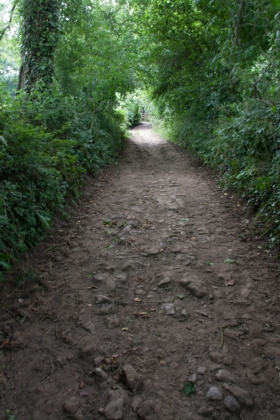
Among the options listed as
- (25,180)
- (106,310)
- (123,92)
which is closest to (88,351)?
(106,310)

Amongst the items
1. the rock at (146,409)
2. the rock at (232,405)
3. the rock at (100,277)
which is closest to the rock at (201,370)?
the rock at (232,405)

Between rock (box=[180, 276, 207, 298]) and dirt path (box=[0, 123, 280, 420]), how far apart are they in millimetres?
12

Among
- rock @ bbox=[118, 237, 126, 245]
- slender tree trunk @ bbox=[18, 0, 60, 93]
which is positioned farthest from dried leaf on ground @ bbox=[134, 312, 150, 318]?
slender tree trunk @ bbox=[18, 0, 60, 93]

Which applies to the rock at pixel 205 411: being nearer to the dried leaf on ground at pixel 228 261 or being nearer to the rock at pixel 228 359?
the rock at pixel 228 359

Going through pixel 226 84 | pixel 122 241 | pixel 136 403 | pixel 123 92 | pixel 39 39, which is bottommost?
pixel 136 403

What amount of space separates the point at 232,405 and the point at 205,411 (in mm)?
196

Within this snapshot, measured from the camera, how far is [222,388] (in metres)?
2.23

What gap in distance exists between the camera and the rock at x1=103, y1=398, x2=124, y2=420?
2.06m

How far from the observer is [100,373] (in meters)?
2.38

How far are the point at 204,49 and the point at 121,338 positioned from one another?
10.3 metres

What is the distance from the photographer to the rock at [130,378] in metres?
2.28

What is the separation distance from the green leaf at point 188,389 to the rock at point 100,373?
23.6 inches

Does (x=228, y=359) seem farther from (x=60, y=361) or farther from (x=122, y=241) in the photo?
(x=122, y=241)

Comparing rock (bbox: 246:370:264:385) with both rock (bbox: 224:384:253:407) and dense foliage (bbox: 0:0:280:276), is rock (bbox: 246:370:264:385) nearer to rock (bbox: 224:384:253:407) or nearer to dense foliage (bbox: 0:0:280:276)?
rock (bbox: 224:384:253:407)
